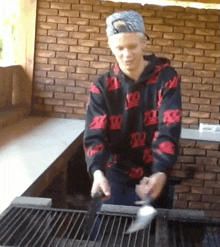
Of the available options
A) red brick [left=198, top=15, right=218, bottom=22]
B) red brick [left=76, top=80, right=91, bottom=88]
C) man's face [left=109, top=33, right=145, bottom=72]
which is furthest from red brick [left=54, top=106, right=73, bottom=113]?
man's face [left=109, top=33, right=145, bottom=72]

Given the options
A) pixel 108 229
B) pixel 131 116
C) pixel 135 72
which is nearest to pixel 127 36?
pixel 135 72

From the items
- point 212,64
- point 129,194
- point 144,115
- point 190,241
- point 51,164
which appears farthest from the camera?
point 212,64

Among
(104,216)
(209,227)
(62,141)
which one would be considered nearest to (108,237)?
(104,216)

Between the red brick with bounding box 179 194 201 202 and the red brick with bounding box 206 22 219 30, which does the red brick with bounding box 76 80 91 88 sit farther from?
the red brick with bounding box 179 194 201 202

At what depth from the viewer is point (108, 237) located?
1214 millimetres

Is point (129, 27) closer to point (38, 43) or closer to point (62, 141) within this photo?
point (62, 141)

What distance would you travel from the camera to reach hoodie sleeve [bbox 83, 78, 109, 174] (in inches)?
59.1

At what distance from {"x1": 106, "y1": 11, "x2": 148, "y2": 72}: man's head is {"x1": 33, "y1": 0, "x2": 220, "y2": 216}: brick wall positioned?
7.87 ft

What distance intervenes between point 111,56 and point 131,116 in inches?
93.6

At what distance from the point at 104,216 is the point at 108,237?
0.13 metres

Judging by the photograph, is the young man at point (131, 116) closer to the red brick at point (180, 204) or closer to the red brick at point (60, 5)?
the red brick at point (60, 5)

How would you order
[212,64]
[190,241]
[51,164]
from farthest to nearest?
[212,64], [51,164], [190,241]

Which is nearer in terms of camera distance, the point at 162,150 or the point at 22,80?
the point at 162,150

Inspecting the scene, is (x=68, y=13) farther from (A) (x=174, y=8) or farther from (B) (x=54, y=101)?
(A) (x=174, y=8)
